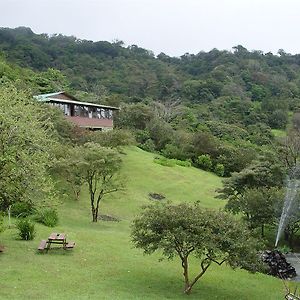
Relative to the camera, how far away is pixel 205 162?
163 feet

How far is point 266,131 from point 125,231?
182ft

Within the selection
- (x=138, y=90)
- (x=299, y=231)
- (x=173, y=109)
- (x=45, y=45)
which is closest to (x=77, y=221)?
(x=299, y=231)

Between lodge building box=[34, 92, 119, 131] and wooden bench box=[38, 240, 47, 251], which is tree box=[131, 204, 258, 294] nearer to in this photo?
wooden bench box=[38, 240, 47, 251]

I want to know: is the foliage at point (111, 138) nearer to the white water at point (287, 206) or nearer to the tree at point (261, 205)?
the tree at point (261, 205)

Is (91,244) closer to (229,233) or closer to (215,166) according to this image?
(229,233)

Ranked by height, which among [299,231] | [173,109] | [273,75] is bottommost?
[299,231]

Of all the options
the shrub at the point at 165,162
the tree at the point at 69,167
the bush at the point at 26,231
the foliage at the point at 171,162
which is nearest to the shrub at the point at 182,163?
the foliage at the point at 171,162

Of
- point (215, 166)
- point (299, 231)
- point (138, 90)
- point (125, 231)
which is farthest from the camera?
point (138, 90)

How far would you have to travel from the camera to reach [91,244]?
809 inches

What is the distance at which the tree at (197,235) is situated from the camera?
14.5 m

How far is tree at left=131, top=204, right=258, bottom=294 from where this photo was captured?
571 inches

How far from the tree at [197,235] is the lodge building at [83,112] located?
30.7m

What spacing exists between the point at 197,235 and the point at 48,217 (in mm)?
12026

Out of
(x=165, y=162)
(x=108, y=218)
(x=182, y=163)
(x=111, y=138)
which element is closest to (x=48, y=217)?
(x=108, y=218)
